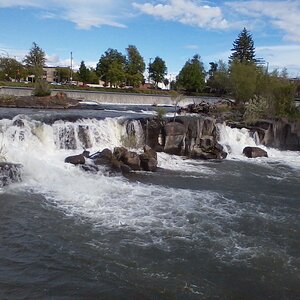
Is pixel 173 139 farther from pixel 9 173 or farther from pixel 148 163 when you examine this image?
pixel 9 173

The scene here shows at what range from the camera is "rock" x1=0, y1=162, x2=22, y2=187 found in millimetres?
16047

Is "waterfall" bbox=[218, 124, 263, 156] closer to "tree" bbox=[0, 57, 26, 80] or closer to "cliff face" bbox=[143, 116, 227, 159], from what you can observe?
"cliff face" bbox=[143, 116, 227, 159]

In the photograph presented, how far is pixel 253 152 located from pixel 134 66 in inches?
1933

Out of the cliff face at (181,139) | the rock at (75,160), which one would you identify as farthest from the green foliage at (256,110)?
the rock at (75,160)

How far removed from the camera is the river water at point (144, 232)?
9031 mm

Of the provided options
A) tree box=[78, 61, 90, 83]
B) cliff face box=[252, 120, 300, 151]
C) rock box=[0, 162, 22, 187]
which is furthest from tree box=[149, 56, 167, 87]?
rock box=[0, 162, 22, 187]

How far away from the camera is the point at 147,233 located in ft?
39.0

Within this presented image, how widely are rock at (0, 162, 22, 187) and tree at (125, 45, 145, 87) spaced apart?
5572 cm

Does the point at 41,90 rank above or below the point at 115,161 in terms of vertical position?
above

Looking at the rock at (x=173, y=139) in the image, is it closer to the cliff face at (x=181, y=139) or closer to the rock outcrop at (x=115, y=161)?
the cliff face at (x=181, y=139)

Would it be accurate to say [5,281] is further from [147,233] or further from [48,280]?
[147,233]

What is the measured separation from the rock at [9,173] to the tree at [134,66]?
2194 inches

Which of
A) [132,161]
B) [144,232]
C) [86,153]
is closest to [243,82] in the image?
[132,161]

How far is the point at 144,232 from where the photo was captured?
11969 mm
